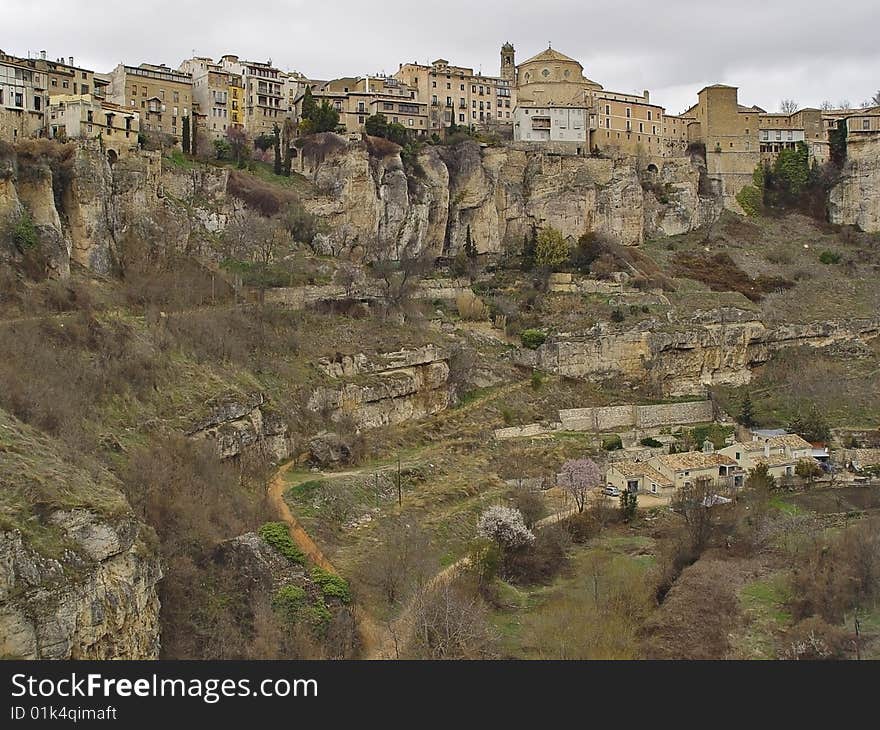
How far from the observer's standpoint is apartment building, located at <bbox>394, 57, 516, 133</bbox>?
2502 inches

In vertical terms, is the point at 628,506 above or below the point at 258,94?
below

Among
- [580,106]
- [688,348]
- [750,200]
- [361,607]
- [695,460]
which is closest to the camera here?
[361,607]

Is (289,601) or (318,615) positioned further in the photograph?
(289,601)

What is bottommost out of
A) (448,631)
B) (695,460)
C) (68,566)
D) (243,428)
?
(448,631)

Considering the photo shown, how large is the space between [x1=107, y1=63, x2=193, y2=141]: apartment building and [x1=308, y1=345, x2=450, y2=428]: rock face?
18.5 metres

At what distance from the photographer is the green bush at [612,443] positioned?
42812 millimetres

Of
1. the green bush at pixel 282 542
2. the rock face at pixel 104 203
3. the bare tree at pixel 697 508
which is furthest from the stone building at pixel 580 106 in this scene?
the green bush at pixel 282 542

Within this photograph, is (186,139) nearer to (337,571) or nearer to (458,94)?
(458,94)

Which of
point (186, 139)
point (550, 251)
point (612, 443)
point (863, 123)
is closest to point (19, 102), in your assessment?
point (186, 139)

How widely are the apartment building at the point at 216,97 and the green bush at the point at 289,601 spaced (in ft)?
115

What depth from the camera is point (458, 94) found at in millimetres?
64188

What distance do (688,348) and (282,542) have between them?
92.1 feet
